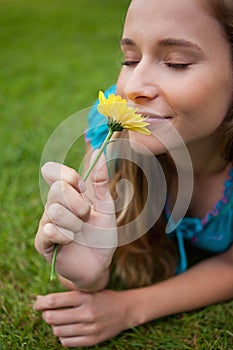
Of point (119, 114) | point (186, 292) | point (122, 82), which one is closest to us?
point (119, 114)

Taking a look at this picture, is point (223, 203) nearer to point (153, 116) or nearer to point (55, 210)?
point (153, 116)

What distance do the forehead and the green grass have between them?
0.68 metres

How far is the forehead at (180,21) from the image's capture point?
1301mm

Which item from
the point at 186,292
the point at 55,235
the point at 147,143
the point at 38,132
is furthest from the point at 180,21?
the point at 38,132

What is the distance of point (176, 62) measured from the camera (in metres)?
1.31

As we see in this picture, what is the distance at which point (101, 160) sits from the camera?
1.42m

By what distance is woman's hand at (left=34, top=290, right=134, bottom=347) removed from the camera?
1.42 metres

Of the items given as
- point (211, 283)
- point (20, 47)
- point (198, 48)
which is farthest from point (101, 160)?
point (20, 47)

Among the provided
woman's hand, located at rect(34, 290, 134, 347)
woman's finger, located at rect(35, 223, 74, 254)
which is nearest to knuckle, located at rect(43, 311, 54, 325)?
woman's hand, located at rect(34, 290, 134, 347)

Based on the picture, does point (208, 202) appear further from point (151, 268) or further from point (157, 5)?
point (157, 5)

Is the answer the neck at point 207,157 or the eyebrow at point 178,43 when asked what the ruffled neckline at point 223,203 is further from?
the eyebrow at point 178,43

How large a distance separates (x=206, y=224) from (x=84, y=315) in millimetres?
423

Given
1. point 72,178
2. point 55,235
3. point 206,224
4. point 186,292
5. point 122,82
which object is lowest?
point 186,292

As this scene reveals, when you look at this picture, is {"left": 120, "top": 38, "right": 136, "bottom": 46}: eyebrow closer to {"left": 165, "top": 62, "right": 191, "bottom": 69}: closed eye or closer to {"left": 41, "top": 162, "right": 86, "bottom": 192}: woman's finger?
{"left": 165, "top": 62, "right": 191, "bottom": 69}: closed eye
